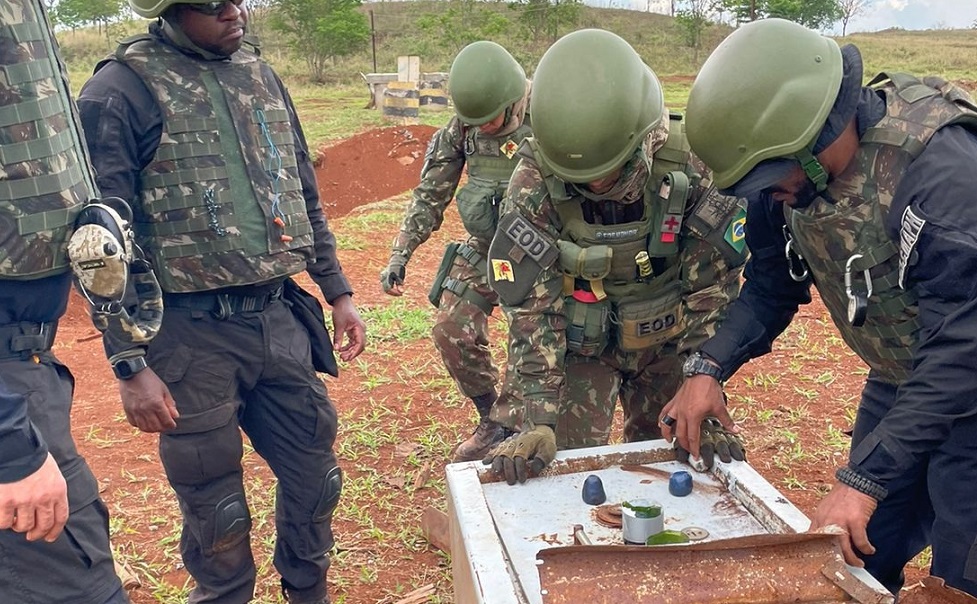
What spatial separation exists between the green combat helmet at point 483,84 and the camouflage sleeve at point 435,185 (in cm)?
33

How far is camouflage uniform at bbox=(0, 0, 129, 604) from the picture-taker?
200cm

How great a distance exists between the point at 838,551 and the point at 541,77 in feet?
5.23

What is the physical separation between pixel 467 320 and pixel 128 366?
198cm

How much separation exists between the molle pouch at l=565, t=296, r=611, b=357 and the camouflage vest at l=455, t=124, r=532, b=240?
122cm

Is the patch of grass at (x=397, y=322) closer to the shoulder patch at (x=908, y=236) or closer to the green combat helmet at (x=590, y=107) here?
the green combat helmet at (x=590, y=107)

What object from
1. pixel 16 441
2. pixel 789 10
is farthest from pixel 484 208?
pixel 789 10

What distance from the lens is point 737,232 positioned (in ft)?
9.11

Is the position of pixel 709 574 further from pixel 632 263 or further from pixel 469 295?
pixel 469 295

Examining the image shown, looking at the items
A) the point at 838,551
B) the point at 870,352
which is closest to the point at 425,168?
the point at 870,352

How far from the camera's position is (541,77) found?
105 inches

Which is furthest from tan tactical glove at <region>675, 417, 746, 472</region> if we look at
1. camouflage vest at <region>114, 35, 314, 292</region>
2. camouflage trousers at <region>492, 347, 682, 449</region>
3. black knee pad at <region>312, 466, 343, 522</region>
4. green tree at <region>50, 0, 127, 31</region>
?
green tree at <region>50, 0, 127, 31</region>

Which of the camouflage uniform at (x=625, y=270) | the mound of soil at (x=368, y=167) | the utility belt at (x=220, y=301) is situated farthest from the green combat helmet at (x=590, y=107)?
the mound of soil at (x=368, y=167)

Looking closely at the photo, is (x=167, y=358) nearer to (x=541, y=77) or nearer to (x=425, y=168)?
(x=541, y=77)

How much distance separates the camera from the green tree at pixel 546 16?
3189 centimetres
